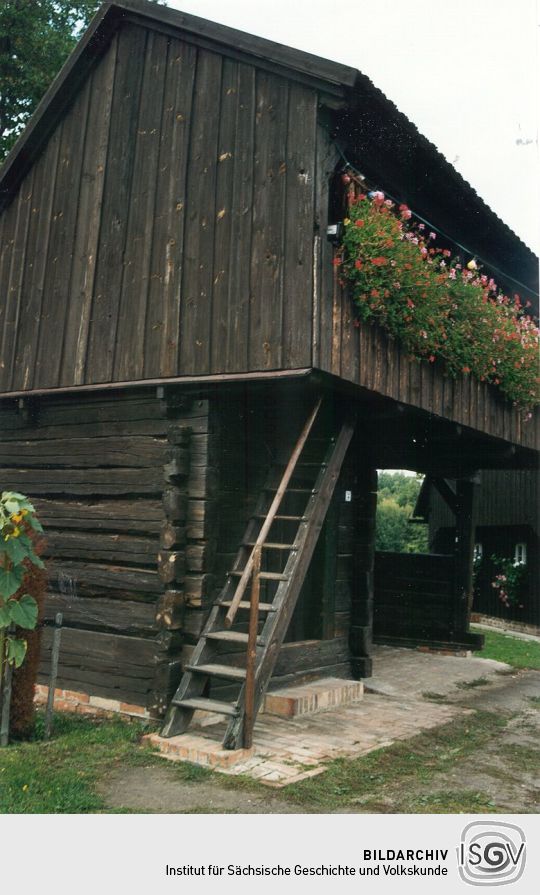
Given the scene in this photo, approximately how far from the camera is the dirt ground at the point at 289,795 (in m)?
5.39

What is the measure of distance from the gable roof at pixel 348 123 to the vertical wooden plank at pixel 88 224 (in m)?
0.37

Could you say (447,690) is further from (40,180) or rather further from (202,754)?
(40,180)

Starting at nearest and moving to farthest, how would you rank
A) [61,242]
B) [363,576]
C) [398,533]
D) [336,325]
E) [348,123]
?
[336,325]
[348,123]
[61,242]
[363,576]
[398,533]

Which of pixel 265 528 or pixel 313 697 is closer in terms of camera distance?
pixel 265 528

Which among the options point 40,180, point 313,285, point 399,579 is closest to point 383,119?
point 313,285

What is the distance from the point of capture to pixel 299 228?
23.3 ft

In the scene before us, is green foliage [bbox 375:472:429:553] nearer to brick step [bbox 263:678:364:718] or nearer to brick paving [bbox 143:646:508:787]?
brick paving [bbox 143:646:508:787]

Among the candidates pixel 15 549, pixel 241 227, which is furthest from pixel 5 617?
pixel 241 227

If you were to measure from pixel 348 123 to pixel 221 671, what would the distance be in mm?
5037

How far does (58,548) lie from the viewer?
8945 mm

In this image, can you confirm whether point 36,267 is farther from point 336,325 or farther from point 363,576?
point 363,576

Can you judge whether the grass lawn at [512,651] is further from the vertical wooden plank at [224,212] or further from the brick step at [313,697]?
the vertical wooden plank at [224,212]

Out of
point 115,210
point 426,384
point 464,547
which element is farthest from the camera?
point 464,547

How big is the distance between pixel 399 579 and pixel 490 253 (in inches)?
218
